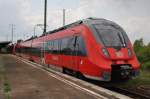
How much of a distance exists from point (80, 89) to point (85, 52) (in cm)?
366

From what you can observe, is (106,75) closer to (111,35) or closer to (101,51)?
(101,51)

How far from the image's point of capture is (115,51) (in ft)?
55.0

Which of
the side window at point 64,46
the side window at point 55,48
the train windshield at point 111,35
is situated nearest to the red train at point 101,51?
the train windshield at point 111,35

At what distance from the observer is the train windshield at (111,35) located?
677 inches

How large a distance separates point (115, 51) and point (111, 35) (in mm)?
1187

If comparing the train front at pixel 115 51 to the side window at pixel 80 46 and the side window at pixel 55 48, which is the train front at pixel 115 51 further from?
the side window at pixel 55 48

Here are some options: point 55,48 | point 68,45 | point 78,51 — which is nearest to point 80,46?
point 78,51

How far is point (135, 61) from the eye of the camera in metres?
17.2

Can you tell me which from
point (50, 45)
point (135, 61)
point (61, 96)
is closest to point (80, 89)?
point (61, 96)

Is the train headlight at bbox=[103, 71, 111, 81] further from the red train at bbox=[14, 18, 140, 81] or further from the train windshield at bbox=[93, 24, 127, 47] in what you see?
the train windshield at bbox=[93, 24, 127, 47]

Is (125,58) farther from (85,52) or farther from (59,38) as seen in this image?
(59,38)

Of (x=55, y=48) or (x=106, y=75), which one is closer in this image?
(x=106, y=75)

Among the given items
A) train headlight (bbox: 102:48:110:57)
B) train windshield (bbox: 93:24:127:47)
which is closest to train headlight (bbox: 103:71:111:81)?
train headlight (bbox: 102:48:110:57)

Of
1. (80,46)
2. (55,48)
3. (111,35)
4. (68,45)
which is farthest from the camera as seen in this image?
(55,48)
